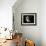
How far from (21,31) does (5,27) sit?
1133 millimetres

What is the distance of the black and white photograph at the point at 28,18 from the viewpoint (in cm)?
546

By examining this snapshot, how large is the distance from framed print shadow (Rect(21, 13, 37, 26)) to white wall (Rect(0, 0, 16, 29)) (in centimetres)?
98

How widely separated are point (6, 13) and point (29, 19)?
1.29 m

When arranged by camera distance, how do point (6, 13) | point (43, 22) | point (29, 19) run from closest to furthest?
point (6, 13)
point (43, 22)
point (29, 19)

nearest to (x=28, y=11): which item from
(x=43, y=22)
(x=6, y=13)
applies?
(x=43, y=22)

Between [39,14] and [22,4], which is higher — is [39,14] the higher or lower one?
the lower one

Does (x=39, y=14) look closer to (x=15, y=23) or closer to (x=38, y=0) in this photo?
(x=38, y=0)

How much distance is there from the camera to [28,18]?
5473 mm

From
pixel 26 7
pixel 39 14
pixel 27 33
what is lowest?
pixel 27 33

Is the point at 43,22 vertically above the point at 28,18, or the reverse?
the point at 28,18

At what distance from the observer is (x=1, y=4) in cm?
459

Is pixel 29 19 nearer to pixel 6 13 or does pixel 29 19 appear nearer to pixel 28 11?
pixel 28 11

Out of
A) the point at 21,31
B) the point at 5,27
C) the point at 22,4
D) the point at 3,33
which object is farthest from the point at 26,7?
the point at 3,33

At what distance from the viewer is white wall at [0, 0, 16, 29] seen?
459cm
